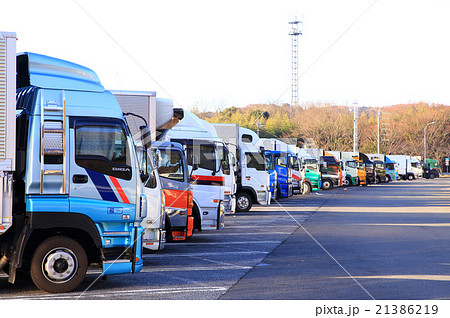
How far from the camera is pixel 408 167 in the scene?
75500 mm

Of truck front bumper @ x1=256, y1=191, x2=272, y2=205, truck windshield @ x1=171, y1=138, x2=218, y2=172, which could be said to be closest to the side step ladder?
truck windshield @ x1=171, y1=138, x2=218, y2=172

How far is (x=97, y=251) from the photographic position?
8.63 metres

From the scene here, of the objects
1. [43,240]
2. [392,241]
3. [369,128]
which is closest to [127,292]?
[43,240]

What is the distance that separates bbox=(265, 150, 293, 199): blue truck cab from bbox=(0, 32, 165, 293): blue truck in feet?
68.1

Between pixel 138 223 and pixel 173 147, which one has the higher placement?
pixel 173 147

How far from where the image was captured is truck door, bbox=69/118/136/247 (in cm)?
844

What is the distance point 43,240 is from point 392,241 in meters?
8.97

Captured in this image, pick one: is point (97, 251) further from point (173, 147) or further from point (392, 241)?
point (392, 241)

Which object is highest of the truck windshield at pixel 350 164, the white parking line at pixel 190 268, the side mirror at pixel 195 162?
the side mirror at pixel 195 162

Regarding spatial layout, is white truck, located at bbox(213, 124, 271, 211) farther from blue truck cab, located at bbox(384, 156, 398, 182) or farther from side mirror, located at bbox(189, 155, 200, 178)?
blue truck cab, located at bbox(384, 156, 398, 182)

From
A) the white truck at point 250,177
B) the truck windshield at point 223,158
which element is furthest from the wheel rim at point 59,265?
the white truck at point 250,177

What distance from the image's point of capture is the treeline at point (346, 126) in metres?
91.8

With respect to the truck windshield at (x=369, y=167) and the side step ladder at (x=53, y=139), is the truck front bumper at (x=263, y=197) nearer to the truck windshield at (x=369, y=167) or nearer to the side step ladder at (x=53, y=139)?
the side step ladder at (x=53, y=139)
